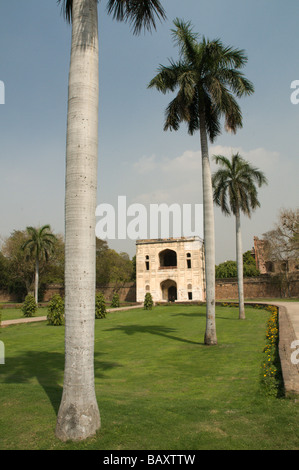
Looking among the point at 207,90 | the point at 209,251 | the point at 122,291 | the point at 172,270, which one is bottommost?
the point at 122,291

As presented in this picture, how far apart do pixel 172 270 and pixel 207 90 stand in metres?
31.2

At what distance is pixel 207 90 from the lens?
11594 millimetres

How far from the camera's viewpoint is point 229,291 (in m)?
42.0

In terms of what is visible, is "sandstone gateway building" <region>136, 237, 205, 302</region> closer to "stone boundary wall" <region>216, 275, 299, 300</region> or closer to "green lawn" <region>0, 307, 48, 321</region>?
"stone boundary wall" <region>216, 275, 299, 300</region>

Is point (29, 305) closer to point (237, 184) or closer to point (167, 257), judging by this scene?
point (237, 184)

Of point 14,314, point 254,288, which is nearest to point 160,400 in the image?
point 14,314

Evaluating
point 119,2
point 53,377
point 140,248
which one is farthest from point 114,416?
point 140,248

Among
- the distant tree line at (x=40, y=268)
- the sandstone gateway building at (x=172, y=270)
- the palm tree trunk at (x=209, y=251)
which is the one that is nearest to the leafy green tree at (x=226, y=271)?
the sandstone gateway building at (x=172, y=270)

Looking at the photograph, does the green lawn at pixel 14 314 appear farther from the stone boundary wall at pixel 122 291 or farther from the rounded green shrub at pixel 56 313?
the stone boundary wall at pixel 122 291

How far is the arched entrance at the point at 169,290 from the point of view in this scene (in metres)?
43.0

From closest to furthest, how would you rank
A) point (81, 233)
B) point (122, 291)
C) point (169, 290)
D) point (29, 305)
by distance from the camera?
point (81, 233) < point (29, 305) < point (169, 290) < point (122, 291)

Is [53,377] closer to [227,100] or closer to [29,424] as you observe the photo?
[29,424]

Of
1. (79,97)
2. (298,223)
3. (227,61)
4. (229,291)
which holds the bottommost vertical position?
(229,291)
